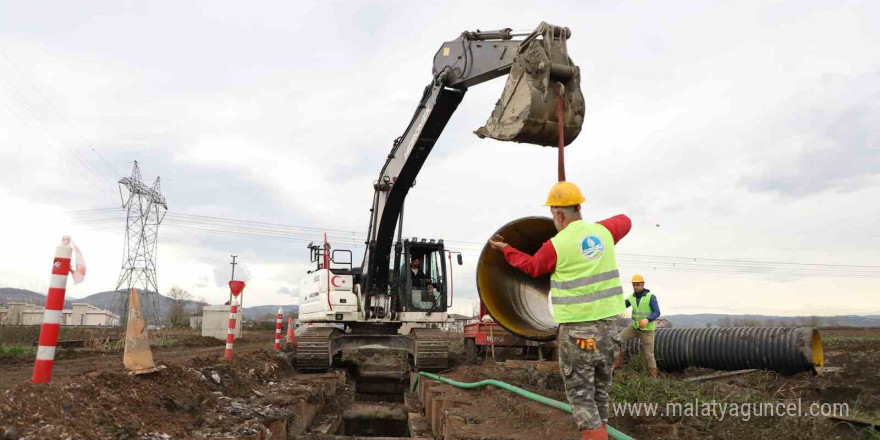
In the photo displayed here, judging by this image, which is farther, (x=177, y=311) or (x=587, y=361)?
(x=177, y=311)

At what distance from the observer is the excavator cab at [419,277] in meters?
10.4

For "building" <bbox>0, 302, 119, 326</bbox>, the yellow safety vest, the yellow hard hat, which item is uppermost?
"building" <bbox>0, 302, 119, 326</bbox>

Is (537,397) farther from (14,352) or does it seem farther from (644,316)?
(14,352)

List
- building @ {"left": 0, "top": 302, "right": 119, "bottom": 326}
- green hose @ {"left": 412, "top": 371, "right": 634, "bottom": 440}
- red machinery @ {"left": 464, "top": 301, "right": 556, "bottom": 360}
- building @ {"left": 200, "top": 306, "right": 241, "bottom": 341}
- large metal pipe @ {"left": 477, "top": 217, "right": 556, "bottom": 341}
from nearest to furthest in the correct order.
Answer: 1. green hose @ {"left": 412, "top": 371, "right": 634, "bottom": 440}
2. large metal pipe @ {"left": 477, "top": 217, "right": 556, "bottom": 341}
3. red machinery @ {"left": 464, "top": 301, "right": 556, "bottom": 360}
4. building @ {"left": 200, "top": 306, "right": 241, "bottom": 341}
5. building @ {"left": 0, "top": 302, "right": 119, "bottom": 326}

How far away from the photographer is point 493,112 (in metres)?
5.88

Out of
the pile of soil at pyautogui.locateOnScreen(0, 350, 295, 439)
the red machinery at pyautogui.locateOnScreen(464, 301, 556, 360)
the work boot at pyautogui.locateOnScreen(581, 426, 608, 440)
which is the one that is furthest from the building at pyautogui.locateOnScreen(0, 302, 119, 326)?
the work boot at pyautogui.locateOnScreen(581, 426, 608, 440)

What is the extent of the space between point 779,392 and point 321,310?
7.23 meters

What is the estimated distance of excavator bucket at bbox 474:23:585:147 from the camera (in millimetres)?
5383

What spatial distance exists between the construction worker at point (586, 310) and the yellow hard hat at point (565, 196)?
15 cm

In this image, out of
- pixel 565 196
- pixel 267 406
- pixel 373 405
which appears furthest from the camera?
pixel 373 405

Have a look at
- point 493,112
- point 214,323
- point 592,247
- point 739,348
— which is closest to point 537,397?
point 592,247

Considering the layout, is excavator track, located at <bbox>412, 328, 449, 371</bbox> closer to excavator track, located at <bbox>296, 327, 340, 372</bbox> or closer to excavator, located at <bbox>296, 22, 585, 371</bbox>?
excavator, located at <bbox>296, 22, 585, 371</bbox>

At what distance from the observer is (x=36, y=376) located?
12.6ft

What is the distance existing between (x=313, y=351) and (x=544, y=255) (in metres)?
7.01
